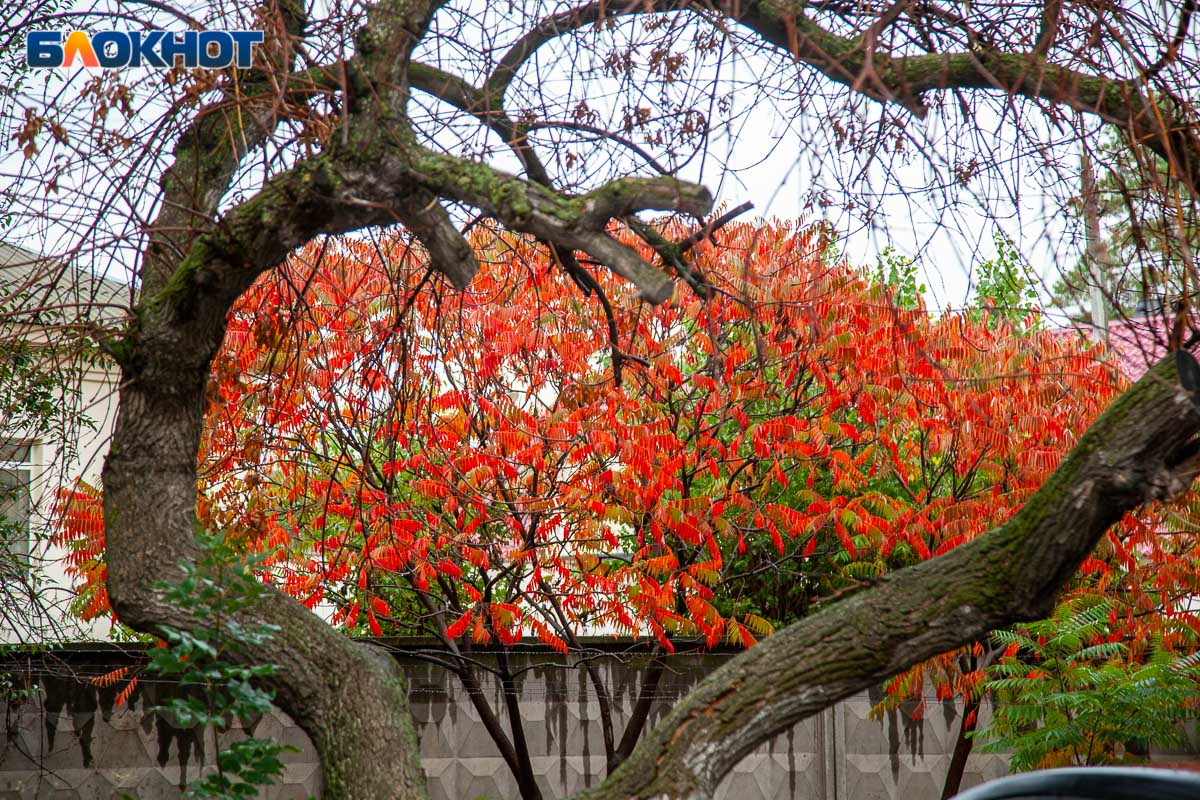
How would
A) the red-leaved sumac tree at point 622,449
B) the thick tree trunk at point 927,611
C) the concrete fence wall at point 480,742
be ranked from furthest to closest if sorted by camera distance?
the concrete fence wall at point 480,742 → the red-leaved sumac tree at point 622,449 → the thick tree trunk at point 927,611

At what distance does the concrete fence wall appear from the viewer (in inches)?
334

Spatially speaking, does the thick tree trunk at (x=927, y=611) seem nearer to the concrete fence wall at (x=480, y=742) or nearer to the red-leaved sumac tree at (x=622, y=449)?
the red-leaved sumac tree at (x=622, y=449)

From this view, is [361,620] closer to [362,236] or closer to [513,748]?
[513,748]

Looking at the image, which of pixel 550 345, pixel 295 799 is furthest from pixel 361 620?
pixel 550 345

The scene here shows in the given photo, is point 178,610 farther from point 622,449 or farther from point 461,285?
point 622,449

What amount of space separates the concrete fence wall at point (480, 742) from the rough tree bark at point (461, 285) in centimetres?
462

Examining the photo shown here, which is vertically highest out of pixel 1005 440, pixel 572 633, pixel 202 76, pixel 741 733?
pixel 202 76

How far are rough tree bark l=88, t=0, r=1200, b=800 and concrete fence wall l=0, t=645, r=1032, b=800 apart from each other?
15.2 ft

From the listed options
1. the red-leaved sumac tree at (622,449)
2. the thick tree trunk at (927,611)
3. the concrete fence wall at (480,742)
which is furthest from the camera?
the concrete fence wall at (480,742)

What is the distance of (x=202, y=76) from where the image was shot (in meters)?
4.21

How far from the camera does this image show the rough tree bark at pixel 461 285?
11.7 feet

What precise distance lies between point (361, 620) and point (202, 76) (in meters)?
7.20

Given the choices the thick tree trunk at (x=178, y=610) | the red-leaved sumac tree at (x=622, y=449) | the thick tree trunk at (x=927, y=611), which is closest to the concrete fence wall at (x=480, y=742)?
the red-leaved sumac tree at (x=622, y=449)

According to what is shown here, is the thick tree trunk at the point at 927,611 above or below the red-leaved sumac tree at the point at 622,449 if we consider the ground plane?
below
